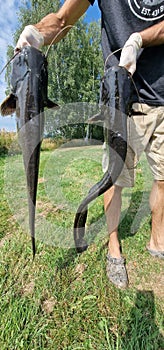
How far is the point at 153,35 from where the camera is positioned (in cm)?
159

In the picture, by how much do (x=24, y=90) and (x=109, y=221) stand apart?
1419 millimetres

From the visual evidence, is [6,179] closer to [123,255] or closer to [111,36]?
[123,255]

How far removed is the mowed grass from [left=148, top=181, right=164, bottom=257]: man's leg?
0.41 ft

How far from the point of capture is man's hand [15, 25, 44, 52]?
1250mm

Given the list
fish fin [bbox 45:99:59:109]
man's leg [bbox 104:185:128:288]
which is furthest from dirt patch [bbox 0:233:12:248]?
fish fin [bbox 45:99:59:109]

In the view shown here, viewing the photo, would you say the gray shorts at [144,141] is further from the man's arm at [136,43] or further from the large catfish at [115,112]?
the large catfish at [115,112]

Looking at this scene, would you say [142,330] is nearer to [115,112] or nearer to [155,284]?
[155,284]

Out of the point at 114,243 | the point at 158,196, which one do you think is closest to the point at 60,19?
the point at 158,196

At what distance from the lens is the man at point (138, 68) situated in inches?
62.8

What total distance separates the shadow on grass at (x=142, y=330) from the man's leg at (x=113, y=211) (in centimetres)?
46

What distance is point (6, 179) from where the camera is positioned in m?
5.26

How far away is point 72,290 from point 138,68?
1720mm

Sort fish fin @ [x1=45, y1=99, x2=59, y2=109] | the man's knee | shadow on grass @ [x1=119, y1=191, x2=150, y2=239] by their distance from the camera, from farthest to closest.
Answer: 1. shadow on grass @ [x1=119, y1=191, x2=150, y2=239]
2. the man's knee
3. fish fin @ [x1=45, y1=99, x2=59, y2=109]

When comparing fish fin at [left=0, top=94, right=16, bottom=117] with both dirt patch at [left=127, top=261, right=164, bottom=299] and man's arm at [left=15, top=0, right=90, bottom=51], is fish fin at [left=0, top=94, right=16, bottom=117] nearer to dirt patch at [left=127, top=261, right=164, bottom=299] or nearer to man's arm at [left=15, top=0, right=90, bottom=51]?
man's arm at [left=15, top=0, right=90, bottom=51]
